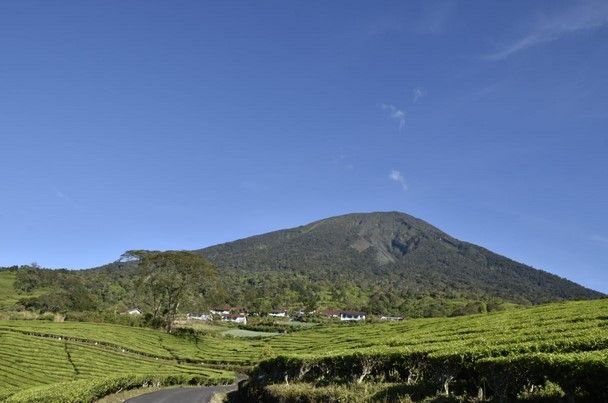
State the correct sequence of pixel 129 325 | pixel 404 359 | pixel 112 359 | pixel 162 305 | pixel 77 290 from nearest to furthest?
pixel 404 359 < pixel 112 359 < pixel 129 325 < pixel 162 305 < pixel 77 290

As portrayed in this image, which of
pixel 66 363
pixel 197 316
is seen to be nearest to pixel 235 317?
pixel 197 316

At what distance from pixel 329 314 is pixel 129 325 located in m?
79.7

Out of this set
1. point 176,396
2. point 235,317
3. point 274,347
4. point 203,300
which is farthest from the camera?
point 235,317

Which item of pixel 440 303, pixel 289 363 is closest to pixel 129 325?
pixel 289 363

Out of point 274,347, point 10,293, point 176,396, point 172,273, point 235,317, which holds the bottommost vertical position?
point 176,396

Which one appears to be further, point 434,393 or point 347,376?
point 347,376

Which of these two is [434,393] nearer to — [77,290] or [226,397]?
[226,397]

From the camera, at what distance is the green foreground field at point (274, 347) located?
80.4 ft

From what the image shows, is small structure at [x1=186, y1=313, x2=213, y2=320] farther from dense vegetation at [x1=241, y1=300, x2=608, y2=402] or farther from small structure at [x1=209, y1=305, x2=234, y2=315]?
dense vegetation at [x1=241, y1=300, x2=608, y2=402]

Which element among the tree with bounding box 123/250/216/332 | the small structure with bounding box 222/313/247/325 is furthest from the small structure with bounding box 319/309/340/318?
the tree with bounding box 123/250/216/332

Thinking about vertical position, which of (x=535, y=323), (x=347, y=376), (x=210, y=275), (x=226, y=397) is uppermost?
(x=210, y=275)

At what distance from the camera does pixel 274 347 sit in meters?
81.1

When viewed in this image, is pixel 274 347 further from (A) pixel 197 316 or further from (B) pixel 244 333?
(A) pixel 197 316

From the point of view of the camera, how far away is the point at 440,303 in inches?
6560
